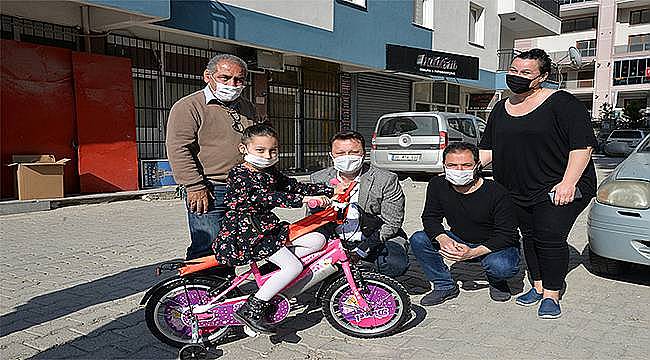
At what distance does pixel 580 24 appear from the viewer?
5222 centimetres

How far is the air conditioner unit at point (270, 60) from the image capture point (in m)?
12.6

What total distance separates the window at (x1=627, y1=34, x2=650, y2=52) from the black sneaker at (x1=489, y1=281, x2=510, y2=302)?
51.5 m

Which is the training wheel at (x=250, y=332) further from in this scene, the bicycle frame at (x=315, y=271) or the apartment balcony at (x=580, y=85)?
the apartment balcony at (x=580, y=85)

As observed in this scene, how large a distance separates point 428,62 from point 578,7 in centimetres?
4229

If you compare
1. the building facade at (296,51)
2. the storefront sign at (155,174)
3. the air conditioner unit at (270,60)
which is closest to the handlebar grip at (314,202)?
the building facade at (296,51)

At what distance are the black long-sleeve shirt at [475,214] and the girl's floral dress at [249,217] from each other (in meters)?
1.50

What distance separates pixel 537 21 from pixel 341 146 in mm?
22562

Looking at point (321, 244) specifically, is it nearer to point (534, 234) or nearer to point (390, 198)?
point (390, 198)

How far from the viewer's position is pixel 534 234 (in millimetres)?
4051

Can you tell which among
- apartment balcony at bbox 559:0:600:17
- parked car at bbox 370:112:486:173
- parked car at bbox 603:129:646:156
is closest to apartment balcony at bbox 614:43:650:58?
apartment balcony at bbox 559:0:600:17

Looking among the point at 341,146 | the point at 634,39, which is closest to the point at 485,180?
the point at 341,146

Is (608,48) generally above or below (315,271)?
above

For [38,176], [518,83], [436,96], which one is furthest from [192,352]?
[436,96]

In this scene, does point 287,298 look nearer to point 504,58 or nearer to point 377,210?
point 377,210
